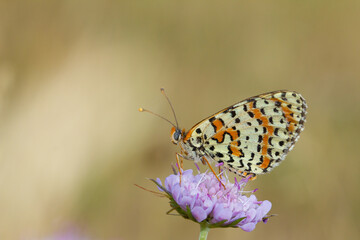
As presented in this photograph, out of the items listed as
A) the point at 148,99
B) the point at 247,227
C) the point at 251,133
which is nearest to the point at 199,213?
the point at 247,227

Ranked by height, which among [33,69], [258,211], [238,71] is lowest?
[258,211]

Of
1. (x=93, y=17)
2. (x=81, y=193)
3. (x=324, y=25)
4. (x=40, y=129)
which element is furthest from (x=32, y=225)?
(x=324, y=25)

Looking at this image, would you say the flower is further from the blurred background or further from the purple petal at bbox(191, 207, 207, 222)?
the blurred background

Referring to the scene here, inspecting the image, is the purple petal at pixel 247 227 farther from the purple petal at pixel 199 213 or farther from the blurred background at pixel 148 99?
the blurred background at pixel 148 99

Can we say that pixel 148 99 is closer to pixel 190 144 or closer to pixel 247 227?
pixel 190 144

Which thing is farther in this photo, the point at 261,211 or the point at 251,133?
the point at 251,133

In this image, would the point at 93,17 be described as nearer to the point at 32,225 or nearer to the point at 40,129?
the point at 40,129
